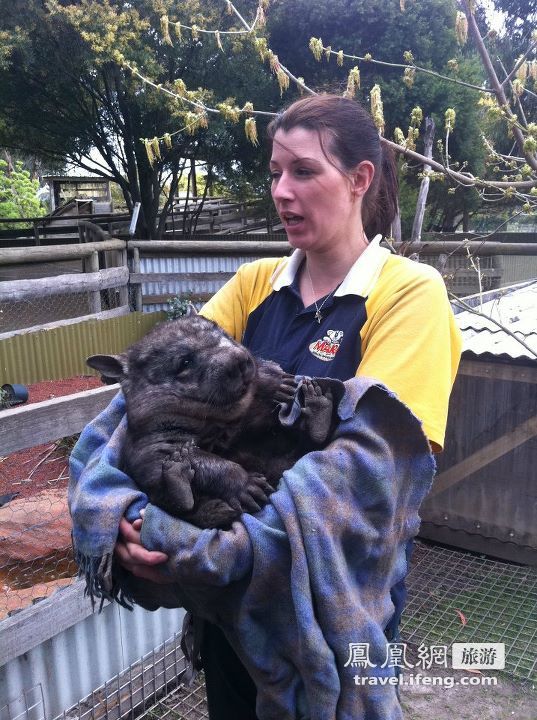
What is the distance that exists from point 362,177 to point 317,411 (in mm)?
835

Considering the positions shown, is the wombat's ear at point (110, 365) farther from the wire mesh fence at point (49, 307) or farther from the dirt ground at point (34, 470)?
the wire mesh fence at point (49, 307)

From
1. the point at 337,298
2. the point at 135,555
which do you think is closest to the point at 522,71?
the point at 337,298

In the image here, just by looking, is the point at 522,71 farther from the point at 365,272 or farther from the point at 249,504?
the point at 249,504

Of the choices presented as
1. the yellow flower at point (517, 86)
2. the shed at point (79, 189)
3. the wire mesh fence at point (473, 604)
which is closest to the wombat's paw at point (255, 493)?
the yellow flower at point (517, 86)

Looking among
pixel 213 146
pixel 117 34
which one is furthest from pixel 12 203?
Answer: pixel 117 34

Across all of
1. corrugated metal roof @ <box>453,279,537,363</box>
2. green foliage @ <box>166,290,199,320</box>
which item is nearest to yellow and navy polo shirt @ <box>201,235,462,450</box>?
corrugated metal roof @ <box>453,279,537,363</box>

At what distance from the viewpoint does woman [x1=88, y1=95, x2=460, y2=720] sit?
1.72 meters

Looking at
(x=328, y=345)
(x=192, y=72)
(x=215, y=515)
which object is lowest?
(x=215, y=515)

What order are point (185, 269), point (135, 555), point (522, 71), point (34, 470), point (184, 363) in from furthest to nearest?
point (185, 269)
point (34, 470)
point (522, 71)
point (184, 363)
point (135, 555)

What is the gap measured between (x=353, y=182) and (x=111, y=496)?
1.23 meters

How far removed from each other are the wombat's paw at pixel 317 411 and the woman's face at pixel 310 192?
1.80 feet

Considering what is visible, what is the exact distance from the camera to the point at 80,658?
3.19 meters

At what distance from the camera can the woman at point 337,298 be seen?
172 cm

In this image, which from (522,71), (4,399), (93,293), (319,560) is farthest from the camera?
(93,293)
